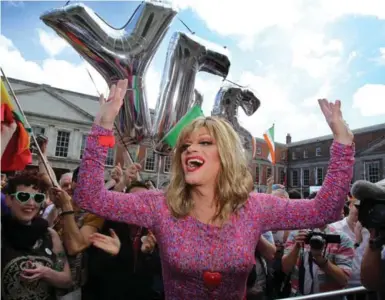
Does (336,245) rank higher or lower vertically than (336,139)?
lower

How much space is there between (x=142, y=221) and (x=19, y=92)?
25.7m

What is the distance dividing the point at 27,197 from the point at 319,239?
2206 millimetres

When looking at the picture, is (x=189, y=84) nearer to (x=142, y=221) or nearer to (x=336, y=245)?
(x=336, y=245)

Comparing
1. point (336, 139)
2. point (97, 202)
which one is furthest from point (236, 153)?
point (97, 202)

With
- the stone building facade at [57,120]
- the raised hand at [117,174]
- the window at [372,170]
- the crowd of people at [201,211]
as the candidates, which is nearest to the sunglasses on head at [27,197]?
the crowd of people at [201,211]

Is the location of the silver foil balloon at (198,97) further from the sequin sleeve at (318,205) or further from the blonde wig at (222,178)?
the sequin sleeve at (318,205)

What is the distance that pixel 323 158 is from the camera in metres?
37.5

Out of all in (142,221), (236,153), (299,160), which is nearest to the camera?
(142,221)

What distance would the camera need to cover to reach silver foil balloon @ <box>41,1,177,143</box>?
12.0 ft

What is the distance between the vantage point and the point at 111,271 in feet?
8.43

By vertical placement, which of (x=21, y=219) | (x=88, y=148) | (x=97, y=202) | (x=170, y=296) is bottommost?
(x=170, y=296)

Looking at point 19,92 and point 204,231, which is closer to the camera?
point 204,231

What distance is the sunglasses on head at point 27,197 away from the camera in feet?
7.55

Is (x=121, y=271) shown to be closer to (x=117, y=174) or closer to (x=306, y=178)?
(x=117, y=174)
